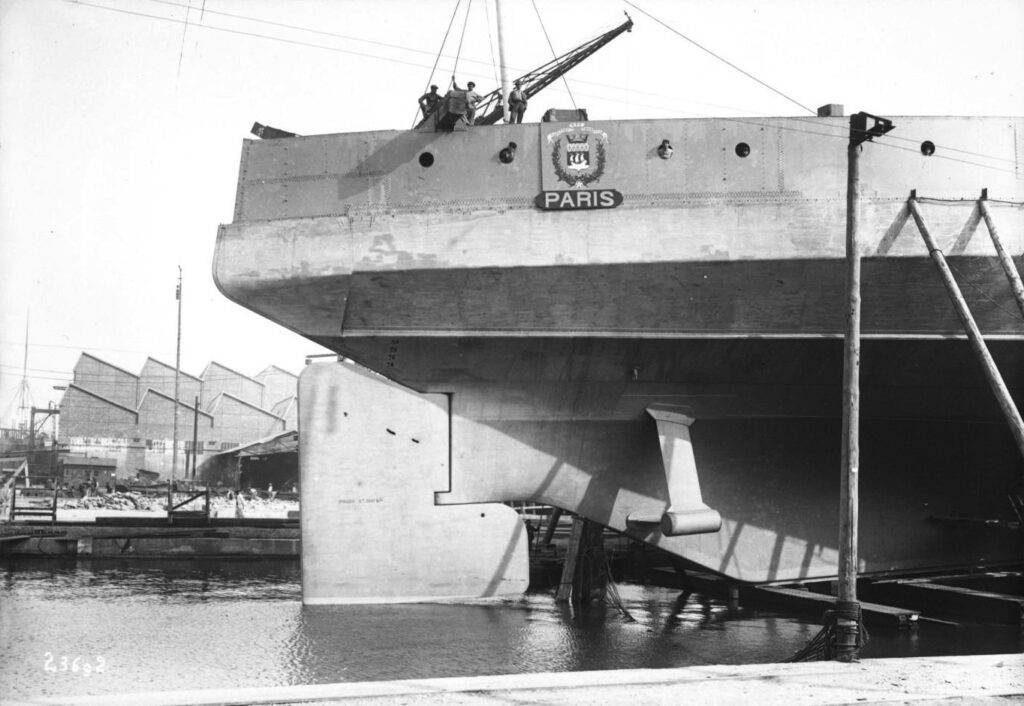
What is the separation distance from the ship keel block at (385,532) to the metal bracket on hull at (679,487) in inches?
122

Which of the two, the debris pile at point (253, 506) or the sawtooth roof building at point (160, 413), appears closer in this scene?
the debris pile at point (253, 506)

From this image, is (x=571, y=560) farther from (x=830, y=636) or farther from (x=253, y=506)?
(x=253, y=506)

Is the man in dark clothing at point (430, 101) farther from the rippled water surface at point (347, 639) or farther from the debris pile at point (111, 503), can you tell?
the debris pile at point (111, 503)

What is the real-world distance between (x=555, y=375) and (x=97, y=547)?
18.7 meters

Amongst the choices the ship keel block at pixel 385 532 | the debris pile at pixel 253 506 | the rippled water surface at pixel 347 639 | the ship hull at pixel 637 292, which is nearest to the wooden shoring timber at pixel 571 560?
the rippled water surface at pixel 347 639

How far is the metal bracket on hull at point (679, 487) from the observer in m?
10.3

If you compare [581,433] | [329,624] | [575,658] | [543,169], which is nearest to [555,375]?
[581,433]

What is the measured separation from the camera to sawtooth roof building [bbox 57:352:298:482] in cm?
6272

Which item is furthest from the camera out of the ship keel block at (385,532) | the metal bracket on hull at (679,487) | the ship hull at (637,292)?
the ship keel block at (385,532)

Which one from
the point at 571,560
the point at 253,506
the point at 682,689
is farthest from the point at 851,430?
the point at 253,506

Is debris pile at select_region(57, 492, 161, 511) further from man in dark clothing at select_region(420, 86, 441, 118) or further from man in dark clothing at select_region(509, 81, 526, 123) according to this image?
man in dark clothing at select_region(420, 86, 441, 118)

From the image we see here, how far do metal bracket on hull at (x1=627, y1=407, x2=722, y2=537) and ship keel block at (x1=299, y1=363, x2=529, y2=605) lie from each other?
10.2 feet

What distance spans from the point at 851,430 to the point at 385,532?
7.26 m

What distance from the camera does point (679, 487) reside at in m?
10.7
